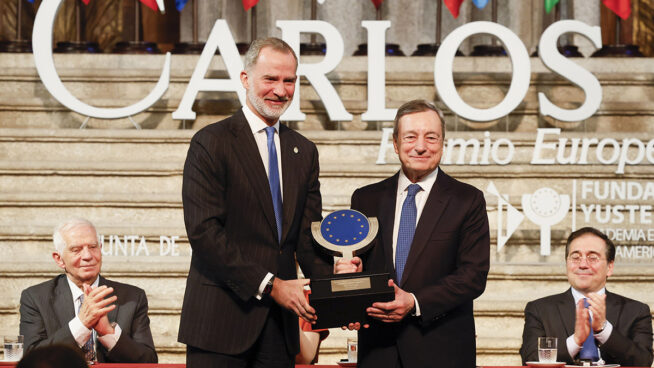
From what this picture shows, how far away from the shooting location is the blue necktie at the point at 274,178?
241cm

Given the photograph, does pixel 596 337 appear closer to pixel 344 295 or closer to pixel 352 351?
pixel 352 351

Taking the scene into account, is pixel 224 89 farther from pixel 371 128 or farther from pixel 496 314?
pixel 496 314

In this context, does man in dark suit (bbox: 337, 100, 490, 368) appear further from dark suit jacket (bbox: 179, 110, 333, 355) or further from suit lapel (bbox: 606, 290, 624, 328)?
suit lapel (bbox: 606, 290, 624, 328)

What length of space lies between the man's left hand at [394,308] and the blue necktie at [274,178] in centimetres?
28

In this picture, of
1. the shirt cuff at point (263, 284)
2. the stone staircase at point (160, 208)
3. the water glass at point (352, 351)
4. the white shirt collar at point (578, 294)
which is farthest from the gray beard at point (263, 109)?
the stone staircase at point (160, 208)

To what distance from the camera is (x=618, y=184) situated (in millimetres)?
5508

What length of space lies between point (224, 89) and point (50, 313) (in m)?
2.34

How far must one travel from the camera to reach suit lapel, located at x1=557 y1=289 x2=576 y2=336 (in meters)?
3.65

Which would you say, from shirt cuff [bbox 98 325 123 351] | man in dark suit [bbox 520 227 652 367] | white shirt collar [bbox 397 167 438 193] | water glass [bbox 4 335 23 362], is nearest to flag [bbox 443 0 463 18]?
man in dark suit [bbox 520 227 652 367]

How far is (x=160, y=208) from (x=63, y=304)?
1.93 metres

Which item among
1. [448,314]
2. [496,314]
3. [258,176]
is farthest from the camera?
[496,314]

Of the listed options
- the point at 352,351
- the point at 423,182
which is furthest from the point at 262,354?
the point at 352,351

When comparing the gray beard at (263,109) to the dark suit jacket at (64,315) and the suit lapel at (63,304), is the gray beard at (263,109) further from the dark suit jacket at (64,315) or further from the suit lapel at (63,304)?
the suit lapel at (63,304)

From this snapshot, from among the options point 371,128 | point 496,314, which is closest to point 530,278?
point 496,314
